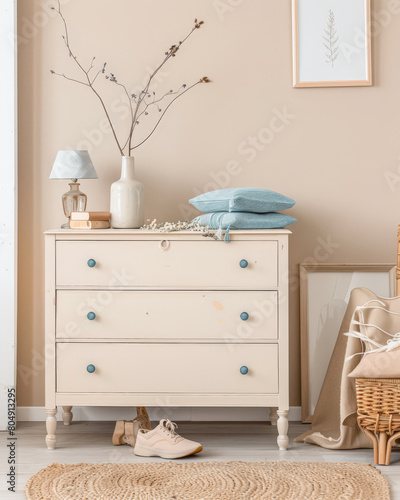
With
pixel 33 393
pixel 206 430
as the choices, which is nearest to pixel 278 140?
pixel 206 430

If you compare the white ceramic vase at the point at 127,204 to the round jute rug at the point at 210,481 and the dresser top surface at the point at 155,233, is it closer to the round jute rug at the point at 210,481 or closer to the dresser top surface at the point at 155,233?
the dresser top surface at the point at 155,233

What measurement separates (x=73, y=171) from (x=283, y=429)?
1435 millimetres

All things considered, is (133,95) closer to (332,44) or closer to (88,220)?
(88,220)

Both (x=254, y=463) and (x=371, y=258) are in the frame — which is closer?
(x=254, y=463)

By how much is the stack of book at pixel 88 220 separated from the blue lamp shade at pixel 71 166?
23 centimetres

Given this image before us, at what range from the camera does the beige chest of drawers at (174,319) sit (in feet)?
8.21

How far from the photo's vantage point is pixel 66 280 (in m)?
2.52

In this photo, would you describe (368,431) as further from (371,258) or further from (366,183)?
(366,183)

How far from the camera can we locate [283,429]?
8.32 ft

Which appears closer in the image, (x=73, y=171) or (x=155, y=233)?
(x=155, y=233)

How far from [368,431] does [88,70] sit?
6.79 feet

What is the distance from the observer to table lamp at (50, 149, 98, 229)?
2723mm

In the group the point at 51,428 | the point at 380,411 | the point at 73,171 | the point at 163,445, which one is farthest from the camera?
the point at 73,171

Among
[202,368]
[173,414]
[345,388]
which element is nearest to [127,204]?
[202,368]
